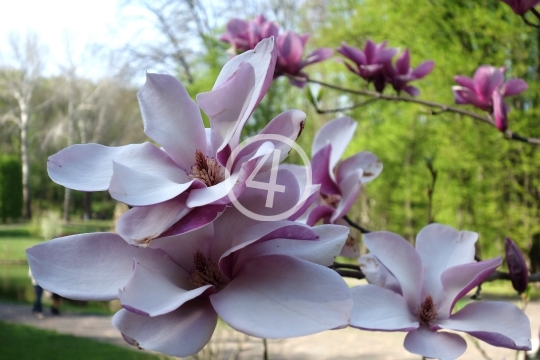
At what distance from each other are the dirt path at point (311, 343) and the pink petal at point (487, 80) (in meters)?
3.10

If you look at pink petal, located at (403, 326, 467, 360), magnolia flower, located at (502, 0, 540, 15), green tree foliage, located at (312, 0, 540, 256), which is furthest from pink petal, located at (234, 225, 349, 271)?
green tree foliage, located at (312, 0, 540, 256)

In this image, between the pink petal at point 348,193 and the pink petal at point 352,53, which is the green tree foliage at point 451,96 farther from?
the pink petal at point 348,193

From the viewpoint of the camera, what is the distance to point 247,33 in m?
0.92

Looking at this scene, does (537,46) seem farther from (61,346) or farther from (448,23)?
(61,346)

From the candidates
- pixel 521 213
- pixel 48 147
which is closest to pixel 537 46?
pixel 521 213

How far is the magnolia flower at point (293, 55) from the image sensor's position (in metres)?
0.86

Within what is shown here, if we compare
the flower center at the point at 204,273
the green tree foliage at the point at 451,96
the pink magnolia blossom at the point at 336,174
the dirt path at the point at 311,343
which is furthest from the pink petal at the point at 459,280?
the green tree foliage at the point at 451,96

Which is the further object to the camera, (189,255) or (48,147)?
(48,147)

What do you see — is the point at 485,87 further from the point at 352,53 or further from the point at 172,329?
the point at 172,329

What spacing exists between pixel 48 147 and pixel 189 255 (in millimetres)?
15611

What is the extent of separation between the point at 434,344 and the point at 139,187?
26 centimetres

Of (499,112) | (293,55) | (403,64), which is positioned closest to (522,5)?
(499,112)

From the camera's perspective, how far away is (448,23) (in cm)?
589

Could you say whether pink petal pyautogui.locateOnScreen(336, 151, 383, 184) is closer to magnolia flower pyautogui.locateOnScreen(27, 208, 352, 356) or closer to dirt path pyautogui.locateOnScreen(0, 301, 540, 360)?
magnolia flower pyautogui.locateOnScreen(27, 208, 352, 356)
